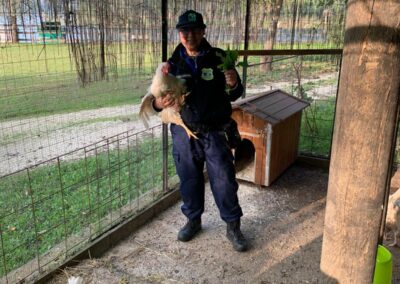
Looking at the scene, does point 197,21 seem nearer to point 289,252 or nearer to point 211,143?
point 211,143

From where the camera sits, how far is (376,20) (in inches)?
62.2

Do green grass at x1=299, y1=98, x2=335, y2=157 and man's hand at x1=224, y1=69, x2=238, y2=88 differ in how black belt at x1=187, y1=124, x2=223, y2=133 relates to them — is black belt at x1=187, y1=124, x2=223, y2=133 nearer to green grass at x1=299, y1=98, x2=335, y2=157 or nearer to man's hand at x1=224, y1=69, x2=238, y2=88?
man's hand at x1=224, y1=69, x2=238, y2=88

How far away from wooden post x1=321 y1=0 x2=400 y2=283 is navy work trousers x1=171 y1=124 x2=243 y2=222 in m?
1.20

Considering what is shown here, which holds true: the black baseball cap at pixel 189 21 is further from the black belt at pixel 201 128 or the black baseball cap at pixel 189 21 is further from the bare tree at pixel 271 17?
the bare tree at pixel 271 17

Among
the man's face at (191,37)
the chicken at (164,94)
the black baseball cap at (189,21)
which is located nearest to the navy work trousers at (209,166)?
the chicken at (164,94)

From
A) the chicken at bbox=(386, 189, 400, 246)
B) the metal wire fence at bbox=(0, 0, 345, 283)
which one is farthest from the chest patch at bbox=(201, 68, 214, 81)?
the chicken at bbox=(386, 189, 400, 246)

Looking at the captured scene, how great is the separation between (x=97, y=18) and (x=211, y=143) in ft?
3.93

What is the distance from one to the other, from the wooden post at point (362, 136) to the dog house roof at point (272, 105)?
2.15 m

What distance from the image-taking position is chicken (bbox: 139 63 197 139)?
2641 millimetres

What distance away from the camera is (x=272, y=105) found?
438 cm

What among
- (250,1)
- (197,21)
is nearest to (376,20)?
(197,21)

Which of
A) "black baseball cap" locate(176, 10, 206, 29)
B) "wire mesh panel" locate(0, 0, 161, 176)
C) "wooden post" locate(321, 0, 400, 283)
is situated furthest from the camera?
"black baseball cap" locate(176, 10, 206, 29)

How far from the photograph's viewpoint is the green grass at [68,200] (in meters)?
3.10

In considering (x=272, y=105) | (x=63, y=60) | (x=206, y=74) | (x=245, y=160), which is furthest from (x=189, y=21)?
(x=245, y=160)
